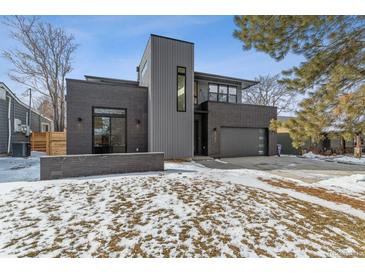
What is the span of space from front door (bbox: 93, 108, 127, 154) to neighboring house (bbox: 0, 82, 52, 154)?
6.94 meters

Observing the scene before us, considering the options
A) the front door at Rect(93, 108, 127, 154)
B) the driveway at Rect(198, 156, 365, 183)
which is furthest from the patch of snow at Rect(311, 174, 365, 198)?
the front door at Rect(93, 108, 127, 154)

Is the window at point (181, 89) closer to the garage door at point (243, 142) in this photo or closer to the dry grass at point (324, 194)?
the garage door at point (243, 142)

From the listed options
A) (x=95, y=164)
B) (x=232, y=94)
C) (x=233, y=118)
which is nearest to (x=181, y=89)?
(x=233, y=118)

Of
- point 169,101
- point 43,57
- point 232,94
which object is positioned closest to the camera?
point 169,101

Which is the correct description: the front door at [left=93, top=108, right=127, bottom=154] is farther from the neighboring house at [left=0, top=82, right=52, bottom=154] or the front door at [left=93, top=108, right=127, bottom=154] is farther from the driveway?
the neighboring house at [left=0, top=82, right=52, bottom=154]

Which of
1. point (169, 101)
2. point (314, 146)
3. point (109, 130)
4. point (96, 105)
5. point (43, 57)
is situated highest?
point (43, 57)

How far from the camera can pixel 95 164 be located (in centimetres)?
604

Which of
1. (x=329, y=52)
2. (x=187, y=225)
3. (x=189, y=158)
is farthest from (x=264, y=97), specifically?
(x=187, y=225)

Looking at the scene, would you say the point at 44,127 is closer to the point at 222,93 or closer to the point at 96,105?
the point at 96,105

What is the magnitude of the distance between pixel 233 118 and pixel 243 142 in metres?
2.01

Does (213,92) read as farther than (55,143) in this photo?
Yes

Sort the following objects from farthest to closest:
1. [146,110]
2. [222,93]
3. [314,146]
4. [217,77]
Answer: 1. [314,146]
2. [222,93]
3. [217,77]
4. [146,110]

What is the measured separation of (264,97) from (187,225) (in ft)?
90.0
